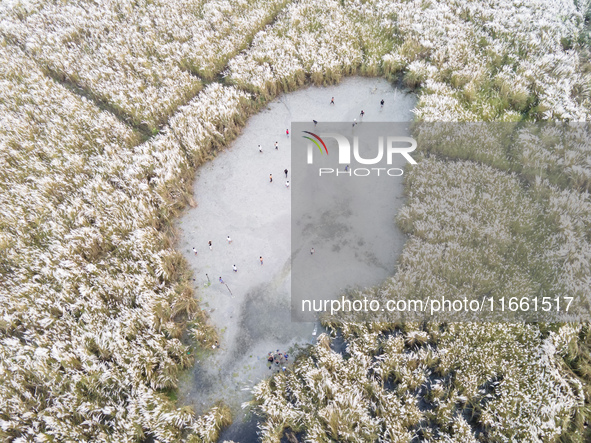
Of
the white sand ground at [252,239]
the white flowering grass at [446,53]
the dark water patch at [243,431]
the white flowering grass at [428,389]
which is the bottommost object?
the dark water patch at [243,431]

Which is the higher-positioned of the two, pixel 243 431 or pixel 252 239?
pixel 252 239

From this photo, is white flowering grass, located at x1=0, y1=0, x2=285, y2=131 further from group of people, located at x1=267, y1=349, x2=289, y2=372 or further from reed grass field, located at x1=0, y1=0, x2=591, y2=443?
group of people, located at x1=267, y1=349, x2=289, y2=372

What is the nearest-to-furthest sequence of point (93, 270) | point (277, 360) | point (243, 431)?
point (243, 431), point (277, 360), point (93, 270)

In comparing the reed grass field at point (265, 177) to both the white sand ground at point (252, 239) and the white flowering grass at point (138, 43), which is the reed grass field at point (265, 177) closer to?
the white flowering grass at point (138, 43)

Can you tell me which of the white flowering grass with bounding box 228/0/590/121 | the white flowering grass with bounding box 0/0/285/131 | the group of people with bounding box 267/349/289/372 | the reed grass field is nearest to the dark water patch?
the reed grass field

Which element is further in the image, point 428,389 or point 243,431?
point 428,389

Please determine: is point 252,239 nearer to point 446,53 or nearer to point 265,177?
point 265,177

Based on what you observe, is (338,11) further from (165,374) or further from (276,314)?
(165,374)

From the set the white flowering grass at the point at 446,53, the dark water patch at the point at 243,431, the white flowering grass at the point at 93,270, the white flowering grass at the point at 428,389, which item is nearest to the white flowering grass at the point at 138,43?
the white flowering grass at the point at 93,270

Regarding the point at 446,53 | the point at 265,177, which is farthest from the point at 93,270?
the point at 446,53
